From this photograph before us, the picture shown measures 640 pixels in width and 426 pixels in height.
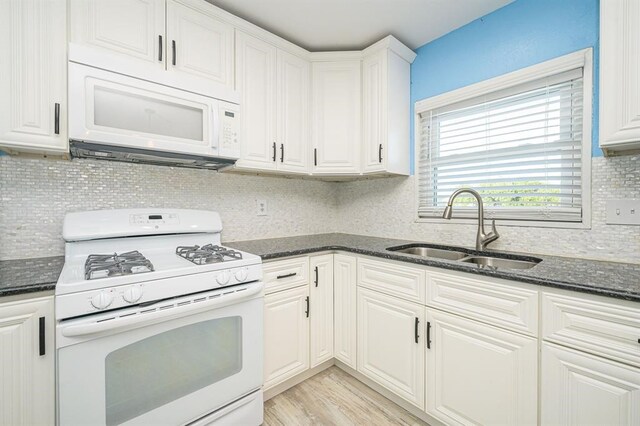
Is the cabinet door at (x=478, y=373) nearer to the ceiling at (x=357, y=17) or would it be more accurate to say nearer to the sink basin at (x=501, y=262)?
the sink basin at (x=501, y=262)

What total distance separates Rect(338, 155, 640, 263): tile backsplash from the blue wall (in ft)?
0.54

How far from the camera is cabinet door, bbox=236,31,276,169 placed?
1834 millimetres

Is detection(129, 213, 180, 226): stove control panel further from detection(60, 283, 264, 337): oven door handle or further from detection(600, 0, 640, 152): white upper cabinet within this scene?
detection(600, 0, 640, 152): white upper cabinet

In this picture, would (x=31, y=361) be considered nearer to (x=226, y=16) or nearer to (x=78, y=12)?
(x=78, y=12)

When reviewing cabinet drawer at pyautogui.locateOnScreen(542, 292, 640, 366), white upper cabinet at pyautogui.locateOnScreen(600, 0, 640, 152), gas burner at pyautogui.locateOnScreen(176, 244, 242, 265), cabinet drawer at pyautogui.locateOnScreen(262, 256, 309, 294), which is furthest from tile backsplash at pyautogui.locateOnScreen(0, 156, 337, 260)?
white upper cabinet at pyautogui.locateOnScreen(600, 0, 640, 152)

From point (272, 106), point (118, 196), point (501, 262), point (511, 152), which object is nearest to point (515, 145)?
point (511, 152)

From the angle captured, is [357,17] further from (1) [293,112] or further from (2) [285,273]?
(2) [285,273]

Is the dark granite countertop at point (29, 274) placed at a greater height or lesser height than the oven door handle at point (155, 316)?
greater

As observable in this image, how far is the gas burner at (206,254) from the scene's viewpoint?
4.39ft

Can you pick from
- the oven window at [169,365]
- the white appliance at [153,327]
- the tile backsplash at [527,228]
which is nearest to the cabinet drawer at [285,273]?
the white appliance at [153,327]

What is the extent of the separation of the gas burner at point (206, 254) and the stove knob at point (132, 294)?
265 mm

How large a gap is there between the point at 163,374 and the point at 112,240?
30.0 inches

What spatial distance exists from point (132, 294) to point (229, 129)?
99 cm

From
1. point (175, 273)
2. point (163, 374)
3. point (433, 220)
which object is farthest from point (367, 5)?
point (163, 374)
